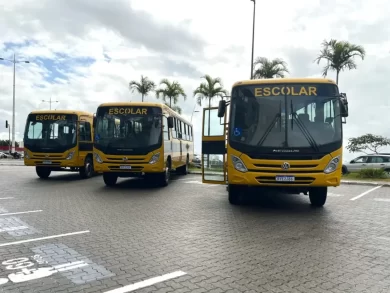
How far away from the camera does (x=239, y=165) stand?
8734 millimetres

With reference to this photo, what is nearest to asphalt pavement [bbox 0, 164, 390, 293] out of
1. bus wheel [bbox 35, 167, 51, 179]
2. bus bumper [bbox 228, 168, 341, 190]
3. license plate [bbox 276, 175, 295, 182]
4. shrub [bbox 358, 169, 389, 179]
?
bus bumper [bbox 228, 168, 341, 190]

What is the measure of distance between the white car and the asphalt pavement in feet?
45.2

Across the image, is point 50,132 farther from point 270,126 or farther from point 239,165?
point 270,126

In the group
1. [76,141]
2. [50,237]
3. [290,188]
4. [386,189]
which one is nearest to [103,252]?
[50,237]

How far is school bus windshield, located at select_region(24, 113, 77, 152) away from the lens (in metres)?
15.6

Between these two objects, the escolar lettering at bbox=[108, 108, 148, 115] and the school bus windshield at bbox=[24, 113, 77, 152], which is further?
the school bus windshield at bbox=[24, 113, 77, 152]

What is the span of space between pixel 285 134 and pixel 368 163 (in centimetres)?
1690

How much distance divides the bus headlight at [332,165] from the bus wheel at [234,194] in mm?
2206

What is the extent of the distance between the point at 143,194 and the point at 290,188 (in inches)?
191

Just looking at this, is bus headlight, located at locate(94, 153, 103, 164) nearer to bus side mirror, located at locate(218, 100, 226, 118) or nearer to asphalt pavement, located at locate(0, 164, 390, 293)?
asphalt pavement, located at locate(0, 164, 390, 293)

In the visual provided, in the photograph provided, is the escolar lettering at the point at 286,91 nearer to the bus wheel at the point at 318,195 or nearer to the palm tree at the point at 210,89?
the bus wheel at the point at 318,195

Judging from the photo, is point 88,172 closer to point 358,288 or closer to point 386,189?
point 386,189

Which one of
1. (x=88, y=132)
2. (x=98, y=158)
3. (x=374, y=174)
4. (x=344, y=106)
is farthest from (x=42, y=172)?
(x=374, y=174)

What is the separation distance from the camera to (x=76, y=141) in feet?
52.3
